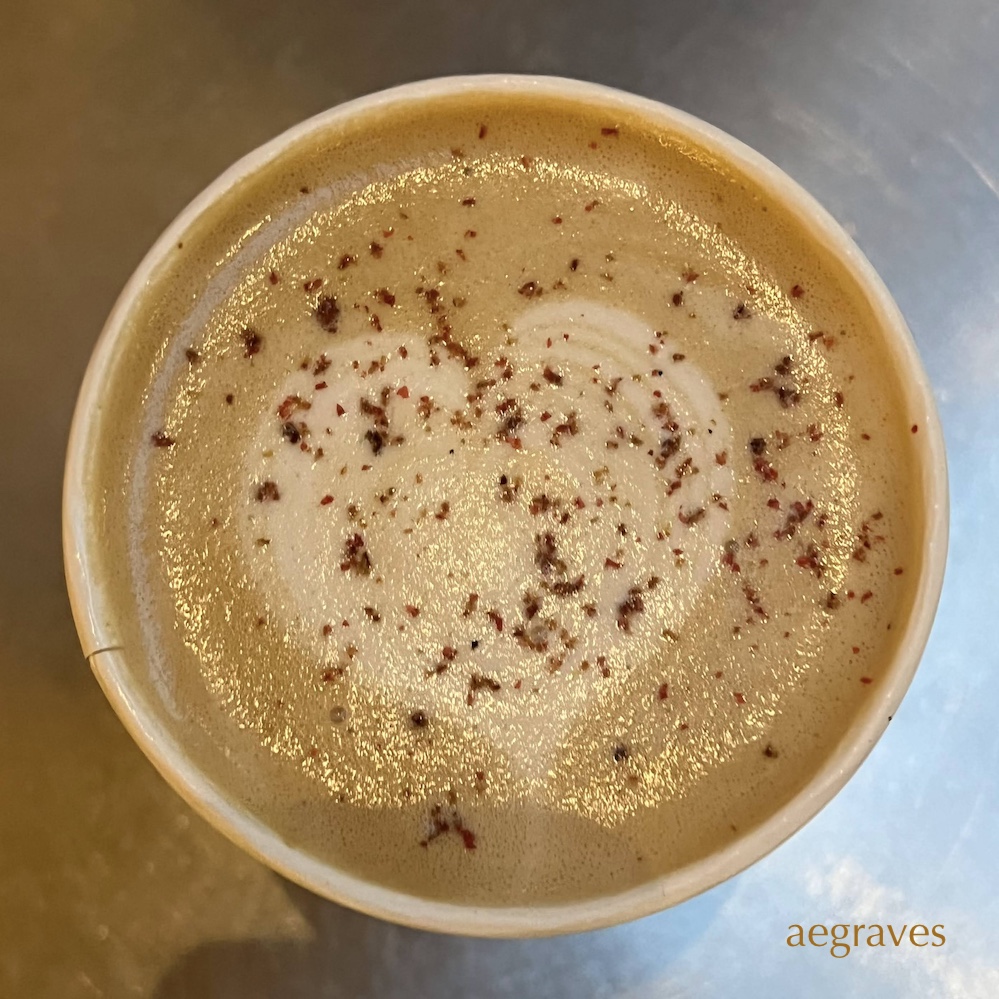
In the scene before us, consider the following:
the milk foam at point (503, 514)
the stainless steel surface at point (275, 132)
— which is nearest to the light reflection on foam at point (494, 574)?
the milk foam at point (503, 514)

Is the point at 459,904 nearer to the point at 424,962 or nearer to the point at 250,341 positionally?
the point at 424,962

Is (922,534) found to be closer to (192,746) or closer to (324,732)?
(324,732)

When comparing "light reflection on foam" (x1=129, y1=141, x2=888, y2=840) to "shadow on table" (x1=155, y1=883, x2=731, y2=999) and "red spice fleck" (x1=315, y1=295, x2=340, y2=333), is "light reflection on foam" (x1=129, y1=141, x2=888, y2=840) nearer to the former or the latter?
"red spice fleck" (x1=315, y1=295, x2=340, y2=333)

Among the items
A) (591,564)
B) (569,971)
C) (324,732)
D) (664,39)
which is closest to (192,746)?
(324,732)

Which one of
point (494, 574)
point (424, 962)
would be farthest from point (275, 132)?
point (424, 962)

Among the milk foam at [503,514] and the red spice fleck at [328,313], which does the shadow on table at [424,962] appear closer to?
the milk foam at [503,514]

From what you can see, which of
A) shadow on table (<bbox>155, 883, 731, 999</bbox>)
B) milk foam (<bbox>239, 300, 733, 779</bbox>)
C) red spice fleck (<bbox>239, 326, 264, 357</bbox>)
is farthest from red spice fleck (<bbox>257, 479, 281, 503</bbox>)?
shadow on table (<bbox>155, 883, 731, 999</bbox>)
